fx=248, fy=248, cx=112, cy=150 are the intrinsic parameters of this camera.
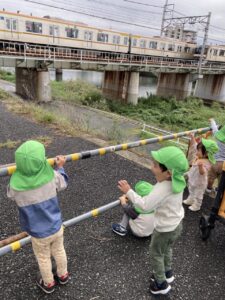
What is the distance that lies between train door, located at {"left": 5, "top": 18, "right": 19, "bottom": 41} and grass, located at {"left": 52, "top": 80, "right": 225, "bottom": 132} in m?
5.49

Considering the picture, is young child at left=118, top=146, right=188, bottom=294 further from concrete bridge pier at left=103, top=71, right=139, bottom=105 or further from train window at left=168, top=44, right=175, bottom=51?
train window at left=168, top=44, right=175, bottom=51

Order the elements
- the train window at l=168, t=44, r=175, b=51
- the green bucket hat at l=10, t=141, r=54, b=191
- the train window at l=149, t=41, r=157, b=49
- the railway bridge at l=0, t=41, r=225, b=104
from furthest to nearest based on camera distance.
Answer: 1. the train window at l=168, t=44, r=175, b=51
2. the train window at l=149, t=41, r=157, b=49
3. the railway bridge at l=0, t=41, r=225, b=104
4. the green bucket hat at l=10, t=141, r=54, b=191

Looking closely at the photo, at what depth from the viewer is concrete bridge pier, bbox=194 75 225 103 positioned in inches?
Answer: 1575

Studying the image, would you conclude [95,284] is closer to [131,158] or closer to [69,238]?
[69,238]

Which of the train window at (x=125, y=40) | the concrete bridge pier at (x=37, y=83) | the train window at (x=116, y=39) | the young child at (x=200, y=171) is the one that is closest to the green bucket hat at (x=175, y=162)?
the young child at (x=200, y=171)

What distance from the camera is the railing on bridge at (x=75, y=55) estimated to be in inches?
677

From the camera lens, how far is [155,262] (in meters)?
2.19

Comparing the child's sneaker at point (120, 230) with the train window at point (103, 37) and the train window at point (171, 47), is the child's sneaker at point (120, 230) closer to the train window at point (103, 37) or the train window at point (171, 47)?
the train window at point (103, 37)

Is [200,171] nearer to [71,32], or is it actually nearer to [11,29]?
[11,29]

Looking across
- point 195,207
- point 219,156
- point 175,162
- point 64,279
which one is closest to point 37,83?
point 219,156

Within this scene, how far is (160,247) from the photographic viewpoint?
2170 millimetres

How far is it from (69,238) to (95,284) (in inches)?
27.4

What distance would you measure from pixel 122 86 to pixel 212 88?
1839cm

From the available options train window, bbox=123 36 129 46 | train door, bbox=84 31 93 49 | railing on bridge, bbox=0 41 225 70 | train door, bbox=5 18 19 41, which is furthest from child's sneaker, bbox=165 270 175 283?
train window, bbox=123 36 129 46
